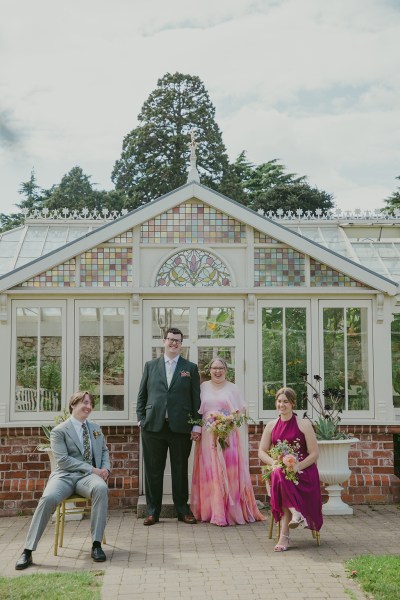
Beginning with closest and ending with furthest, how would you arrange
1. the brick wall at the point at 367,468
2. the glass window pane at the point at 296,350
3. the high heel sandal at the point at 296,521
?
1. the high heel sandal at the point at 296,521
2. the brick wall at the point at 367,468
3. the glass window pane at the point at 296,350

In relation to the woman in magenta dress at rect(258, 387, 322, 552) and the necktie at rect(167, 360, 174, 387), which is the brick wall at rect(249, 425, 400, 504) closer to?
the necktie at rect(167, 360, 174, 387)

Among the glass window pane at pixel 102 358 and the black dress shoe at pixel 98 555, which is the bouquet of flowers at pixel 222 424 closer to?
the glass window pane at pixel 102 358

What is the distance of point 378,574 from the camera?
18.2ft

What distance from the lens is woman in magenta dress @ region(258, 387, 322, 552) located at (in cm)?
668

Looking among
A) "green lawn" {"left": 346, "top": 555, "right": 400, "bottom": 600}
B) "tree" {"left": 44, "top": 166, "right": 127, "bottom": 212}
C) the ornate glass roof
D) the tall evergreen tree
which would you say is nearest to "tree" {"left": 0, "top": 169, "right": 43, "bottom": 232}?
"tree" {"left": 44, "top": 166, "right": 127, "bottom": 212}

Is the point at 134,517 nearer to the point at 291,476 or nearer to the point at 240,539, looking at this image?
the point at 240,539

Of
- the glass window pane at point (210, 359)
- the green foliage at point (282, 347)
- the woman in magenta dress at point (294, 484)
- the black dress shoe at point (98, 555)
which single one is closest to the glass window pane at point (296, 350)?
the green foliage at point (282, 347)

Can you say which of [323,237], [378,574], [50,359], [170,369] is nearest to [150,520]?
[170,369]

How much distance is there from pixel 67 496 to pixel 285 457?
6.45ft

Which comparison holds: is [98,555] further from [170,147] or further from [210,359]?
[170,147]

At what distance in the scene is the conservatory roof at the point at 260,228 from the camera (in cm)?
908

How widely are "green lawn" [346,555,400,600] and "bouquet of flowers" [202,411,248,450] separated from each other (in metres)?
2.11

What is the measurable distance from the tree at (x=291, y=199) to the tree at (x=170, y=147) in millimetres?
2362

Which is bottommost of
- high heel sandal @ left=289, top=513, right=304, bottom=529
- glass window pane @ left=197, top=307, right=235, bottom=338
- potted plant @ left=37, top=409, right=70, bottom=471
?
high heel sandal @ left=289, top=513, right=304, bottom=529
